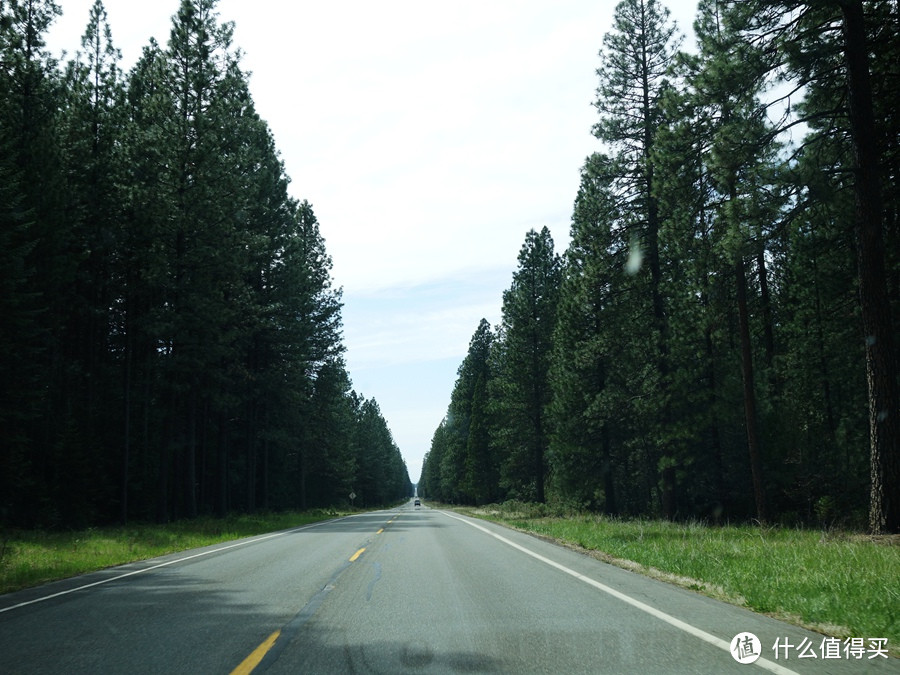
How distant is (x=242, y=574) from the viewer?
11180 millimetres

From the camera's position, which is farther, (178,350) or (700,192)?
(178,350)

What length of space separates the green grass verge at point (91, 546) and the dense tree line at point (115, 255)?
12.4ft

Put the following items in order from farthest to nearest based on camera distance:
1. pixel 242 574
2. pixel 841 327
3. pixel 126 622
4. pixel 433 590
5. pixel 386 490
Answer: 1. pixel 386 490
2. pixel 841 327
3. pixel 242 574
4. pixel 433 590
5. pixel 126 622

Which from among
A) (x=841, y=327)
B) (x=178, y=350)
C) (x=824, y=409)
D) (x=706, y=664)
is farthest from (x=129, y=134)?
(x=824, y=409)

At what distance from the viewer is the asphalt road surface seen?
209 inches

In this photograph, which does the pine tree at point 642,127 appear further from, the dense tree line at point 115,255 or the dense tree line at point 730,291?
the dense tree line at point 115,255

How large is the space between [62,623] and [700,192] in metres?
16.3

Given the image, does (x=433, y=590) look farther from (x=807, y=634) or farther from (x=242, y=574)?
(x=807, y=634)

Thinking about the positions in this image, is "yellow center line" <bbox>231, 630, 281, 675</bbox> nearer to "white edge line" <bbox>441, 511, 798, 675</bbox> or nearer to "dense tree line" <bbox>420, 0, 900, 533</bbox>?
"white edge line" <bbox>441, 511, 798, 675</bbox>

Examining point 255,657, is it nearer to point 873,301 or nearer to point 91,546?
point 873,301
